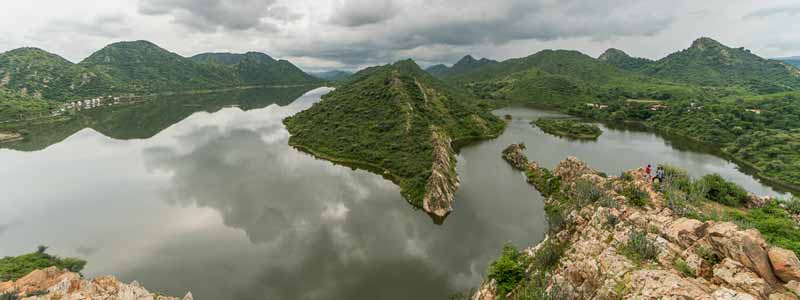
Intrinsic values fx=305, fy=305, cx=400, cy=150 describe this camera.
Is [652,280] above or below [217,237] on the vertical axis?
above

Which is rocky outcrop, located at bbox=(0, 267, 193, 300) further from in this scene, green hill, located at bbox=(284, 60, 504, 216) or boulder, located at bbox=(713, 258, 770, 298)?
boulder, located at bbox=(713, 258, 770, 298)

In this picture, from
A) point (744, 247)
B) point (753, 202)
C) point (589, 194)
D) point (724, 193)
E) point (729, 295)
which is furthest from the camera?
point (589, 194)

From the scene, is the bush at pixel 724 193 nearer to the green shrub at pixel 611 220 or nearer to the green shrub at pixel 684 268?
the green shrub at pixel 611 220

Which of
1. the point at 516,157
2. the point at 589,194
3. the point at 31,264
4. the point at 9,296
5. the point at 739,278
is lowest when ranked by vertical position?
the point at 31,264

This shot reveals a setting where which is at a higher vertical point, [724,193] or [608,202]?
[724,193]

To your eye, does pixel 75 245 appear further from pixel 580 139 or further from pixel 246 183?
pixel 580 139

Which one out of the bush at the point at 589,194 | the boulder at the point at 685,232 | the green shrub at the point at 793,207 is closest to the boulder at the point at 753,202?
the green shrub at the point at 793,207

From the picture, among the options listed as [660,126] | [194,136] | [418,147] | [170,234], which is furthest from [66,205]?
[660,126]

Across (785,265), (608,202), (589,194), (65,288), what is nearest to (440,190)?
(589,194)

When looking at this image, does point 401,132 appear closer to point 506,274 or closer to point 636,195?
point 506,274
